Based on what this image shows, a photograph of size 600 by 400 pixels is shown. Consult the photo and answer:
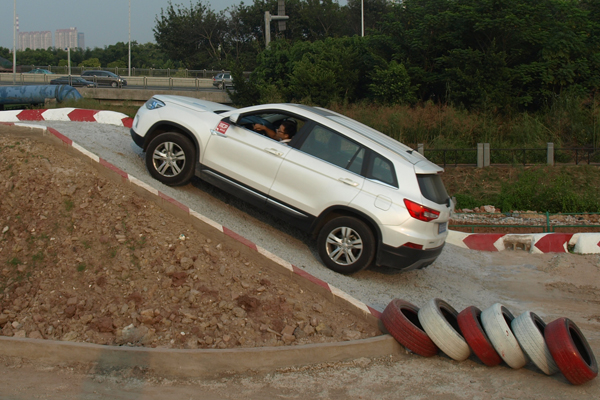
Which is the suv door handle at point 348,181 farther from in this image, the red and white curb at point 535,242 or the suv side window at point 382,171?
the red and white curb at point 535,242

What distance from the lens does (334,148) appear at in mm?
7094

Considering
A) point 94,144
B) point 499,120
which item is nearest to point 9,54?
point 499,120

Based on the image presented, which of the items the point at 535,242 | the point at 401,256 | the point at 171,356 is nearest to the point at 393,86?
the point at 535,242

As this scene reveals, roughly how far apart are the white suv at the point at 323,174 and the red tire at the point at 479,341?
1.44 metres

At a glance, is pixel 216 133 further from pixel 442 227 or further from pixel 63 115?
pixel 63 115

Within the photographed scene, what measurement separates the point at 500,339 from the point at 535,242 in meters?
5.73

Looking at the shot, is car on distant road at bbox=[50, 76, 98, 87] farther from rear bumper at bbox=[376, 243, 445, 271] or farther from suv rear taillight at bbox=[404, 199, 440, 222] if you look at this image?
suv rear taillight at bbox=[404, 199, 440, 222]

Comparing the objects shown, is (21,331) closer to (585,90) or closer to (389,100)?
(389,100)

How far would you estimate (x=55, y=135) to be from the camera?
8164 mm

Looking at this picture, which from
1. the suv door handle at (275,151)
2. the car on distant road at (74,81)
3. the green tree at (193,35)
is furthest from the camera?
the green tree at (193,35)

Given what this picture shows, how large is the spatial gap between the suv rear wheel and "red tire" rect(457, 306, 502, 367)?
4332mm

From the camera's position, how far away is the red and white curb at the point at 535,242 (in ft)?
32.8

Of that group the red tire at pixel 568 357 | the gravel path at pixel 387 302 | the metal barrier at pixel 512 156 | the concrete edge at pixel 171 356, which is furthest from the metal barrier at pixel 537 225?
the concrete edge at pixel 171 356

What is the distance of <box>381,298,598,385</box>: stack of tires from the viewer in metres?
4.91
